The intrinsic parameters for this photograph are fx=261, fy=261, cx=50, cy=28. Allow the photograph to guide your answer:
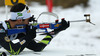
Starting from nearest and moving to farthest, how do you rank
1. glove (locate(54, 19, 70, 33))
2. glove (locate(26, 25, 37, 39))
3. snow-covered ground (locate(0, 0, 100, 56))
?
glove (locate(26, 25, 37, 39))
glove (locate(54, 19, 70, 33))
snow-covered ground (locate(0, 0, 100, 56))

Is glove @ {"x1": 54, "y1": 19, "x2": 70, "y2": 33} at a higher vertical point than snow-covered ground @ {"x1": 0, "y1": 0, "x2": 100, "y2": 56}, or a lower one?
higher

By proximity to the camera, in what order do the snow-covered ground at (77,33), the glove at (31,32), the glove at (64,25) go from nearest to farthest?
the glove at (31,32), the glove at (64,25), the snow-covered ground at (77,33)

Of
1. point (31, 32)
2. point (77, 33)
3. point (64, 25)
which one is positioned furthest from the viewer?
point (77, 33)

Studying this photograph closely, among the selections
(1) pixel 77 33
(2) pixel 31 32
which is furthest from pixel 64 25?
(1) pixel 77 33

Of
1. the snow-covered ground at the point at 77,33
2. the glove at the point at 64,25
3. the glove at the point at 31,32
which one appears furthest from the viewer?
the snow-covered ground at the point at 77,33

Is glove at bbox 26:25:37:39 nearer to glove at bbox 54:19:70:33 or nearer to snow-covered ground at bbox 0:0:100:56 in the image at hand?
snow-covered ground at bbox 0:0:100:56

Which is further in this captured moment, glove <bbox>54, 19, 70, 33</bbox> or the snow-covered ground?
the snow-covered ground

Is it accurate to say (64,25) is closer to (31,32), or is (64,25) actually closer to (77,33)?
(31,32)

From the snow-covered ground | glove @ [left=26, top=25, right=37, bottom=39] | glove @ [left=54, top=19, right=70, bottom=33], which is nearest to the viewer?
glove @ [left=26, top=25, right=37, bottom=39]

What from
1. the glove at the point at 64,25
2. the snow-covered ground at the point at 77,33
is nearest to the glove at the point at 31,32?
the snow-covered ground at the point at 77,33

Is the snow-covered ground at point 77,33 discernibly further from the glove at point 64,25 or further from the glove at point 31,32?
the glove at point 64,25

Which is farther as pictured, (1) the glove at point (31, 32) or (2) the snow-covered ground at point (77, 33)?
(2) the snow-covered ground at point (77, 33)

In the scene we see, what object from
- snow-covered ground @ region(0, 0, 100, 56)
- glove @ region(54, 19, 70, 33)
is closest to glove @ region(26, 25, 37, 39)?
snow-covered ground @ region(0, 0, 100, 56)

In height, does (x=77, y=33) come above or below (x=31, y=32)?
below
